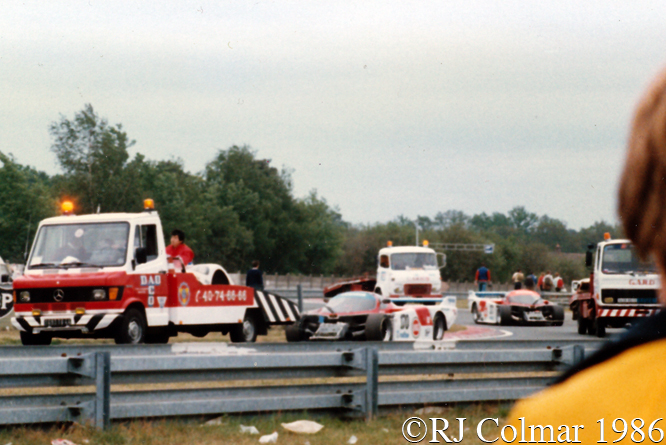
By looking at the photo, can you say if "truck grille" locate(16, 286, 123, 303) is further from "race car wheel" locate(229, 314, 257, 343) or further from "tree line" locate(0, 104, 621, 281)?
"tree line" locate(0, 104, 621, 281)

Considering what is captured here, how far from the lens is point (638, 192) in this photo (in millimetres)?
1161

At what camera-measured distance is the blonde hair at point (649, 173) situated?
1.12 m

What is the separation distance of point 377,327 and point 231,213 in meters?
75.2

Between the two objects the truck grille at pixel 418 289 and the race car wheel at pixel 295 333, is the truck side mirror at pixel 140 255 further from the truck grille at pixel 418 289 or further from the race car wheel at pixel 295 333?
the truck grille at pixel 418 289

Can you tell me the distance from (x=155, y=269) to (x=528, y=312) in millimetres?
15436

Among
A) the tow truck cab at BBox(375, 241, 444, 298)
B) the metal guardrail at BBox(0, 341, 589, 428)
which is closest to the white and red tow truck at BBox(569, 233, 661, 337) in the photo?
the tow truck cab at BBox(375, 241, 444, 298)

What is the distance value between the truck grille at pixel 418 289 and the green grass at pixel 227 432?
66.2 feet

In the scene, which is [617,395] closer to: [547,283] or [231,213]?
[547,283]

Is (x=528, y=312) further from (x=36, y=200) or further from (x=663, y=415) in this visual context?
(x=36, y=200)

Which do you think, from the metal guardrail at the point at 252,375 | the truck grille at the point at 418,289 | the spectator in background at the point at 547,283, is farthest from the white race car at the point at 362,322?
the spectator in background at the point at 547,283

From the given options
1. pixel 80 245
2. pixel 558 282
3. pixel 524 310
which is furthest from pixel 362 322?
pixel 558 282

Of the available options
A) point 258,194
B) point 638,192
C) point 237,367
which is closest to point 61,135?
point 258,194

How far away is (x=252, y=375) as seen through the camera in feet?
26.6

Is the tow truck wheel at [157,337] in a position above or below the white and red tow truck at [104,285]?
below
